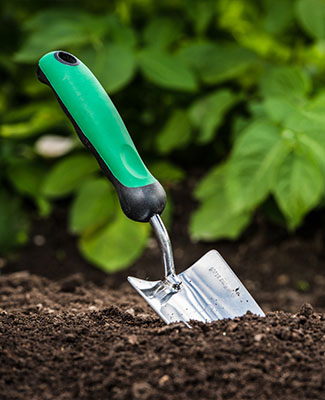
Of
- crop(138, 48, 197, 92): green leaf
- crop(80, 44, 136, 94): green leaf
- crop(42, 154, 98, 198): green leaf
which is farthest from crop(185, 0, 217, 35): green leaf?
crop(42, 154, 98, 198): green leaf

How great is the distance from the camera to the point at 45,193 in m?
2.25

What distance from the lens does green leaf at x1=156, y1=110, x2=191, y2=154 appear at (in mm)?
2270

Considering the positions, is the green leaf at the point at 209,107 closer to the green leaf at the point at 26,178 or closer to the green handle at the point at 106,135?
the green leaf at the point at 26,178

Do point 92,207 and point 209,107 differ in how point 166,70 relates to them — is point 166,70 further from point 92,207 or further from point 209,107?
point 92,207

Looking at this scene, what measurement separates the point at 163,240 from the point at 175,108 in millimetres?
1366

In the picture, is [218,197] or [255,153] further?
[218,197]

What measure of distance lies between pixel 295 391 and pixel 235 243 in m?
1.38

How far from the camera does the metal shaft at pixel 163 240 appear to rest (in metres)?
1.09

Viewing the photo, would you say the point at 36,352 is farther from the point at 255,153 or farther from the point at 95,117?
the point at 255,153

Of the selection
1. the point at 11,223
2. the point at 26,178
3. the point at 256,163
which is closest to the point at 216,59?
the point at 256,163

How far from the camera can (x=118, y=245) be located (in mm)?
2152

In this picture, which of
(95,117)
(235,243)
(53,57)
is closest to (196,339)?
(95,117)

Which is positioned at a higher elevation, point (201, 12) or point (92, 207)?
point (201, 12)

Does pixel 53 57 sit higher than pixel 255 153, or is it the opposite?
pixel 53 57
